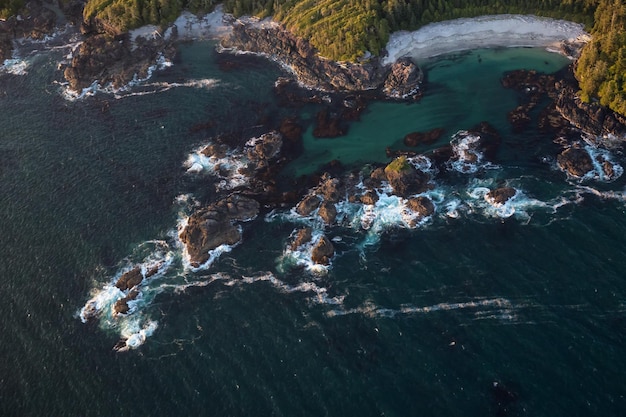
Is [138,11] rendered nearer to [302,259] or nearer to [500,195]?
[302,259]

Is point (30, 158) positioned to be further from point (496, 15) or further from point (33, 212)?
point (496, 15)

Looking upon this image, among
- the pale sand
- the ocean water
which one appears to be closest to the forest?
the pale sand

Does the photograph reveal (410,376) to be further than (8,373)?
No

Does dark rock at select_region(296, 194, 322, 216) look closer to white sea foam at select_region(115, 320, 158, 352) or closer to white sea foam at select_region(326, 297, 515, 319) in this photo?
white sea foam at select_region(326, 297, 515, 319)

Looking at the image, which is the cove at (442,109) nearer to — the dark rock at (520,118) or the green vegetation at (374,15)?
the dark rock at (520,118)

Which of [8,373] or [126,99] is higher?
[126,99]

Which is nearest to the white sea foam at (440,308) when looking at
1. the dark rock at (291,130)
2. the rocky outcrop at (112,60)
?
the dark rock at (291,130)

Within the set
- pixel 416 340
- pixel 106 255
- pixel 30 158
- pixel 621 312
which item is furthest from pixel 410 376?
pixel 30 158
